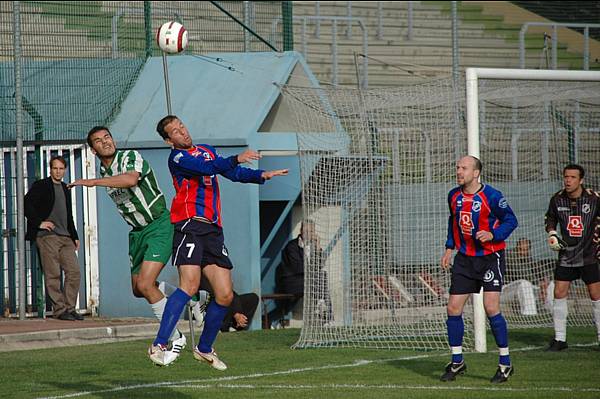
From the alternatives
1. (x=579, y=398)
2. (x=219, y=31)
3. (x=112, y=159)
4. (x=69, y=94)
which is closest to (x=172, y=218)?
(x=112, y=159)

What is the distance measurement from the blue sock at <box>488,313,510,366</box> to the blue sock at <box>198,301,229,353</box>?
2.57 meters

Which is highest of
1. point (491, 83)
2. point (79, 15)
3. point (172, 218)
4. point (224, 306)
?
point (79, 15)

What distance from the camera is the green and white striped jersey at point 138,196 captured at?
10977mm

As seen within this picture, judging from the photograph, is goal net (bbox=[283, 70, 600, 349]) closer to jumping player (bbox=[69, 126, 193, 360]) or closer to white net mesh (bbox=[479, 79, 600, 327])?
white net mesh (bbox=[479, 79, 600, 327])

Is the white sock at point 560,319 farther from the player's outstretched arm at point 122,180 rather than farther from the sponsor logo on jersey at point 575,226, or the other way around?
the player's outstretched arm at point 122,180

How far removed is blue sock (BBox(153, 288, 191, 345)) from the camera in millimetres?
9430

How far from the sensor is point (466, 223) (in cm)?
1091

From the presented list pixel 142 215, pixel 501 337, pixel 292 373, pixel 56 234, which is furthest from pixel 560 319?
pixel 56 234

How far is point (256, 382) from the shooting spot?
10.8 metres

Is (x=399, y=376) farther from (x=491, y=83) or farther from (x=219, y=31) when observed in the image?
(x=219, y=31)

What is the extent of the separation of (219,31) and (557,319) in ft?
25.3

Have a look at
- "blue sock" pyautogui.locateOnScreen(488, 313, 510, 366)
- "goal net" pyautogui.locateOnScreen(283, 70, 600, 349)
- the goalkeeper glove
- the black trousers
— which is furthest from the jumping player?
the black trousers

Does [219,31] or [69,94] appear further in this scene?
[219,31]

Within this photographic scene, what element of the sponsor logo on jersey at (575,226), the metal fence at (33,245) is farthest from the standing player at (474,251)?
the metal fence at (33,245)
